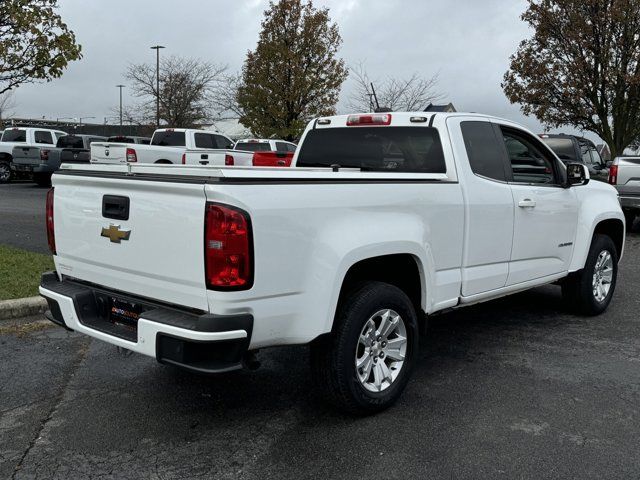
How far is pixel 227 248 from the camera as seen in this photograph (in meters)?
2.94

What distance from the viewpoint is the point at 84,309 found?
363 cm

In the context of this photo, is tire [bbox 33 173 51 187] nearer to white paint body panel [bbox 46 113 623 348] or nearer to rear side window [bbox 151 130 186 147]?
rear side window [bbox 151 130 186 147]

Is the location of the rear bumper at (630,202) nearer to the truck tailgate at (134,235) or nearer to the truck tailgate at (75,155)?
the truck tailgate at (134,235)

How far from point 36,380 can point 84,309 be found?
103 cm

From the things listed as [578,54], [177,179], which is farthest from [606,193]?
[578,54]

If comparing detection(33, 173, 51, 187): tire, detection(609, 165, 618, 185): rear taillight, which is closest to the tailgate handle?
detection(609, 165, 618, 185): rear taillight

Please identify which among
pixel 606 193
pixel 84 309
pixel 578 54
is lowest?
pixel 84 309

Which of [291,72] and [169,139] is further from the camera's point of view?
[291,72]

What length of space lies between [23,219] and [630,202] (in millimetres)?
11411

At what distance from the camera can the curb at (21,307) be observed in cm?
551

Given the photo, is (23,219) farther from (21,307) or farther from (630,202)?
(630,202)

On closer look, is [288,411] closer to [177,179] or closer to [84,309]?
[84,309]

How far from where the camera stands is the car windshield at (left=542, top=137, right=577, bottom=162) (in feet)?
42.9

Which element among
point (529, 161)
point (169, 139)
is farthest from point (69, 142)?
point (529, 161)
